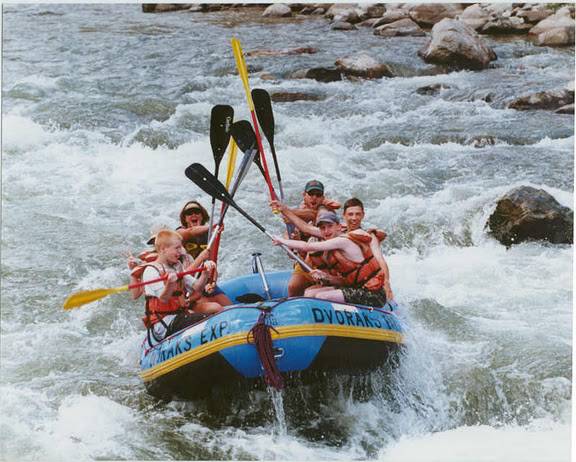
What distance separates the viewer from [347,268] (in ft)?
12.5

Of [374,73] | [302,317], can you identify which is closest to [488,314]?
[302,317]

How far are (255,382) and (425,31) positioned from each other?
3936 millimetres

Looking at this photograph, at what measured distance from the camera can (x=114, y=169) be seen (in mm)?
6000

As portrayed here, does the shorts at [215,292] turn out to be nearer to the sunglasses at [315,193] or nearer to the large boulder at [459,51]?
the sunglasses at [315,193]

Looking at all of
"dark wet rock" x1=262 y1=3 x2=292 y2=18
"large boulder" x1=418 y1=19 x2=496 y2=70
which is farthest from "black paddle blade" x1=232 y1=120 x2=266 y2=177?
"large boulder" x1=418 y1=19 x2=496 y2=70

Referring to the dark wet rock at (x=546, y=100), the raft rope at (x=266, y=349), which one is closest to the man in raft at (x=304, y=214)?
the raft rope at (x=266, y=349)

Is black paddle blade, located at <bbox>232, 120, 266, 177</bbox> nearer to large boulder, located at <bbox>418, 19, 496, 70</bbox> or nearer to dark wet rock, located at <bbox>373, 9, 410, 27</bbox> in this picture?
dark wet rock, located at <bbox>373, 9, 410, 27</bbox>

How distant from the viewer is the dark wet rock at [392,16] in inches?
208

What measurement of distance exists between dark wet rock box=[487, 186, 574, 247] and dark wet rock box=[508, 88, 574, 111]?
1.35 meters

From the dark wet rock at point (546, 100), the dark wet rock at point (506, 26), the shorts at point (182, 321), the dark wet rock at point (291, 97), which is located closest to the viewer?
the shorts at point (182, 321)

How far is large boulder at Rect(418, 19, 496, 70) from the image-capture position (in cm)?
693

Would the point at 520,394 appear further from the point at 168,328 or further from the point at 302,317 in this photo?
the point at 168,328

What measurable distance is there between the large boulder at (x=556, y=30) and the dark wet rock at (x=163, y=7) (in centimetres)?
245

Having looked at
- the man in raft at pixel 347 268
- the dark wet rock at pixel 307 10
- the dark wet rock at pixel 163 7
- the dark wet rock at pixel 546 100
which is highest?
the dark wet rock at pixel 163 7
